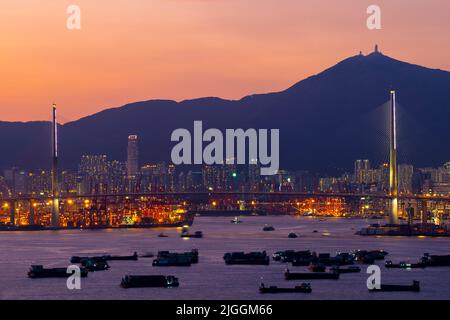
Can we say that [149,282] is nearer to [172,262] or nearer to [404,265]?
[172,262]

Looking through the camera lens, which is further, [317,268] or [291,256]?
[291,256]

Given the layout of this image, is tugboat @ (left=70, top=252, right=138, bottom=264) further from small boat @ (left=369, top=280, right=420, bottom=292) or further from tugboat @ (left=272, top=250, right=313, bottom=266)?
small boat @ (left=369, top=280, right=420, bottom=292)

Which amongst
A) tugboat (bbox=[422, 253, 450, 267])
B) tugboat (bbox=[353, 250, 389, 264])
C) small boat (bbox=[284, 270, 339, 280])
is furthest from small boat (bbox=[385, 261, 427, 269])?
small boat (bbox=[284, 270, 339, 280])

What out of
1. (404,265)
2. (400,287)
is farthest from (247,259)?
(400,287)

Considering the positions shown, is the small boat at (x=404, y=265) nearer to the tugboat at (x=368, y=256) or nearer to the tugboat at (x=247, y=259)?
the tugboat at (x=368, y=256)

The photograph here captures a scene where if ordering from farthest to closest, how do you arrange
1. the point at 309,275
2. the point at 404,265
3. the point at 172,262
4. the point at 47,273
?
the point at 172,262, the point at 404,265, the point at 47,273, the point at 309,275
